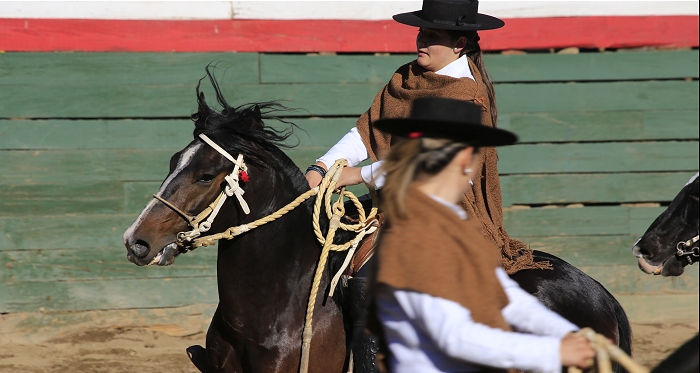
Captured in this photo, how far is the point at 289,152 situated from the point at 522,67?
196cm

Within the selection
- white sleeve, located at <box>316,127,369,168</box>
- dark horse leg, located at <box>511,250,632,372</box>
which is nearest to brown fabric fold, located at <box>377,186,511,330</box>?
dark horse leg, located at <box>511,250,632,372</box>

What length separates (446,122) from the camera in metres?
2.13

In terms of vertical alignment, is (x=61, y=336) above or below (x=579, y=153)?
below

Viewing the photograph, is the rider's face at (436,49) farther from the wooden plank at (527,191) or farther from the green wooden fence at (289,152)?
the wooden plank at (527,191)

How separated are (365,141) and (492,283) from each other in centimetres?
196

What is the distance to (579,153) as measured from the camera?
6.45 metres

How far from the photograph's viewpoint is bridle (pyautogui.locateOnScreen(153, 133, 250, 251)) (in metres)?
3.49

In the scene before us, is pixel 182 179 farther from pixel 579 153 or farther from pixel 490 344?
pixel 579 153

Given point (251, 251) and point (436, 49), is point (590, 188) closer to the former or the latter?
point (436, 49)

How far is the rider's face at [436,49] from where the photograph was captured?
12.1 feet

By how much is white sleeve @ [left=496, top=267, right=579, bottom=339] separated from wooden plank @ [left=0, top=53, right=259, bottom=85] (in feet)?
13.5

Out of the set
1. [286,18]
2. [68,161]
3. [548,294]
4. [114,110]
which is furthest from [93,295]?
[548,294]

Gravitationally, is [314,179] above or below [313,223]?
above

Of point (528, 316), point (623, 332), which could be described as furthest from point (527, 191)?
point (528, 316)
